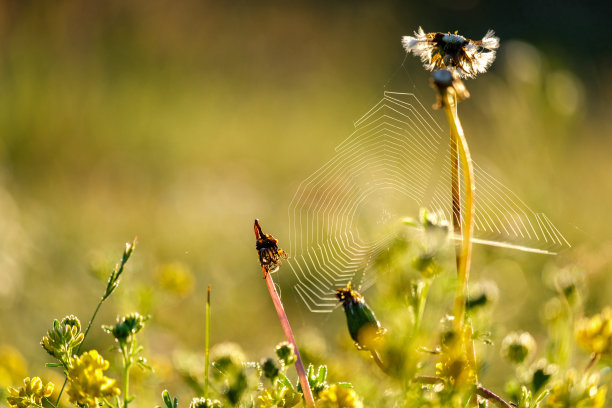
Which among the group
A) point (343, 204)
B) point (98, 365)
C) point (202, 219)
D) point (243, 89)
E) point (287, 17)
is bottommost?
point (98, 365)

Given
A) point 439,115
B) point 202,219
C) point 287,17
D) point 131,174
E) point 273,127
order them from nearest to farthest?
point 202,219
point 439,115
point 131,174
point 273,127
point 287,17

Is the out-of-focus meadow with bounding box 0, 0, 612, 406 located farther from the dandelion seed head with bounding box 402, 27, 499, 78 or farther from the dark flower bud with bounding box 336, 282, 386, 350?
the dandelion seed head with bounding box 402, 27, 499, 78

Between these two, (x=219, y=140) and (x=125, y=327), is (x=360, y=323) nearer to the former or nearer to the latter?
(x=125, y=327)

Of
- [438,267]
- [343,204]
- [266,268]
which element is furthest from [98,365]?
[343,204]

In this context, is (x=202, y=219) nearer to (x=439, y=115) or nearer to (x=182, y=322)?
(x=182, y=322)

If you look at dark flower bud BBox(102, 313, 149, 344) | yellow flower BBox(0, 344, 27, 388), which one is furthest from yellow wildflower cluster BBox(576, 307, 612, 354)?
yellow flower BBox(0, 344, 27, 388)

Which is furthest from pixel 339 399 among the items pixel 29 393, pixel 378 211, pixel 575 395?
pixel 378 211

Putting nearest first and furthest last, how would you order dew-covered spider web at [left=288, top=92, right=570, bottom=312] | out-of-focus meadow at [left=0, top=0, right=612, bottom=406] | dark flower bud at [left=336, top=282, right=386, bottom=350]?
dark flower bud at [left=336, top=282, right=386, bottom=350] < dew-covered spider web at [left=288, top=92, right=570, bottom=312] < out-of-focus meadow at [left=0, top=0, right=612, bottom=406]
